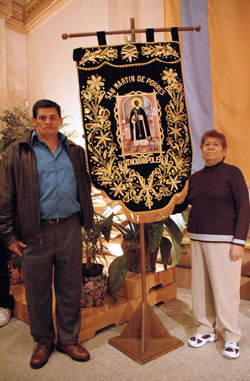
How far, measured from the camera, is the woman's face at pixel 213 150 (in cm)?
212

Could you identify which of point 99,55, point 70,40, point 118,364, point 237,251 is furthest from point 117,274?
point 70,40

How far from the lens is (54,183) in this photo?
1970 millimetres

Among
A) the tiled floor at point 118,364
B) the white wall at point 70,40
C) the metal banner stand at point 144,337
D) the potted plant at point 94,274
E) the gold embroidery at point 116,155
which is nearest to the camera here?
the tiled floor at point 118,364

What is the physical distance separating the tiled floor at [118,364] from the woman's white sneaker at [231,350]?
0.03 metres

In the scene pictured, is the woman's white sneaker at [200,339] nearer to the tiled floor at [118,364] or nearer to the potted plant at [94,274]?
the tiled floor at [118,364]

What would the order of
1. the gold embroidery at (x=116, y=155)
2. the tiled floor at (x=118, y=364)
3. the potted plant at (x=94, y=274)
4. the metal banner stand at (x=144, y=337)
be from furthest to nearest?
1. the potted plant at (x=94, y=274)
2. the metal banner stand at (x=144, y=337)
3. the gold embroidery at (x=116, y=155)
4. the tiled floor at (x=118, y=364)

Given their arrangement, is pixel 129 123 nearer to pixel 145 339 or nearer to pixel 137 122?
pixel 137 122

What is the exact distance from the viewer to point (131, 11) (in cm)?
403

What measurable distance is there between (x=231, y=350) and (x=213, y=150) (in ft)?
4.11

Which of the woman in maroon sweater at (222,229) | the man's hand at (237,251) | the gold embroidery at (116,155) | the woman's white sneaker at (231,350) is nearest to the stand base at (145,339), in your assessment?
the woman in maroon sweater at (222,229)

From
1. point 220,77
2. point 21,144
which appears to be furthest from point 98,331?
point 220,77

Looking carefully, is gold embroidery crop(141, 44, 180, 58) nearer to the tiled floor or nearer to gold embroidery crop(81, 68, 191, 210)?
gold embroidery crop(81, 68, 191, 210)

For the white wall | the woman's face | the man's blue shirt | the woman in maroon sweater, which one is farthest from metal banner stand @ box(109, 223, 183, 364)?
the white wall

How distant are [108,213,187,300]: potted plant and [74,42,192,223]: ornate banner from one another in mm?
599
